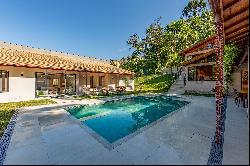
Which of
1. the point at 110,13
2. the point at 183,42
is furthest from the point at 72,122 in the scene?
the point at 110,13

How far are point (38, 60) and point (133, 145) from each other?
1884 centimetres

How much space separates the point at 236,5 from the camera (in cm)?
517

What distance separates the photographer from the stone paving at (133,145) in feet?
15.8

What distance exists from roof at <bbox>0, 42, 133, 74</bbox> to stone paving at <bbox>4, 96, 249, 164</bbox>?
11.4 metres

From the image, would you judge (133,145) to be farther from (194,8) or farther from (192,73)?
(194,8)

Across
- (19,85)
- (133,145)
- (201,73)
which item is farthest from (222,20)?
(201,73)

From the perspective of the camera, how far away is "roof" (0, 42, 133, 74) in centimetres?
1789

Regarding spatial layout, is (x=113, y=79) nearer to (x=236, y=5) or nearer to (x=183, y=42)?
(x=183, y=42)

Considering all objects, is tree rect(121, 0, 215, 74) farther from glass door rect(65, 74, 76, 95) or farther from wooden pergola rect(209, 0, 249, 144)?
wooden pergola rect(209, 0, 249, 144)

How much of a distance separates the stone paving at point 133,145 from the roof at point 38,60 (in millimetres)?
11406

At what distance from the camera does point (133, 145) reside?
5.85 m

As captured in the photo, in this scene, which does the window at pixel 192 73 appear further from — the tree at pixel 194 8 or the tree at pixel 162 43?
the tree at pixel 194 8

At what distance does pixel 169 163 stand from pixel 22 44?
2960cm

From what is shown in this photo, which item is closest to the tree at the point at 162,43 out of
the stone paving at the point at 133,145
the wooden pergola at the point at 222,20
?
the stone paving at the point at 133,145
